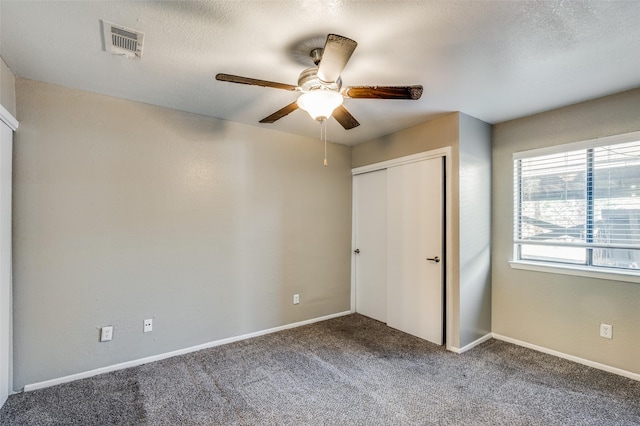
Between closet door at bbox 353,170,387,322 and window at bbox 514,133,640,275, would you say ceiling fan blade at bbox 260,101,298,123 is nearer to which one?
closet door at bbox 353,170,387,322

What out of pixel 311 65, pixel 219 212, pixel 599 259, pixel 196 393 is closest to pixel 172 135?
pixel 219 212

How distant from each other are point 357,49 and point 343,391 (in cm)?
245

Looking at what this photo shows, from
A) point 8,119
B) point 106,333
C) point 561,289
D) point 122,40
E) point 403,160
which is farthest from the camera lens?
point 403,160

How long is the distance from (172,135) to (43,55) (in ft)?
3.46

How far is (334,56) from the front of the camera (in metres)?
1.55

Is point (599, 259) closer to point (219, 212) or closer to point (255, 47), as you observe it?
point (255, 47)

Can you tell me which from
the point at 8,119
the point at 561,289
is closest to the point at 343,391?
the point at 561,289

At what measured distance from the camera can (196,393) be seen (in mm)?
2271

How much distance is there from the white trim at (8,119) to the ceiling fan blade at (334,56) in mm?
2171

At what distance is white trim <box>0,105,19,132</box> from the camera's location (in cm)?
202

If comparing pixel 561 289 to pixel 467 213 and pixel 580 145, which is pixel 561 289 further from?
pixel 580 145

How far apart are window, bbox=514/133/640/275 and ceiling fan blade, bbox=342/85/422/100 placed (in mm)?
2029

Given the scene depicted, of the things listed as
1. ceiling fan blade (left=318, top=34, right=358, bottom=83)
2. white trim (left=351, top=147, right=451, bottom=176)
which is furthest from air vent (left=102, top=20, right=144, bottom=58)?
white trim (left=351, top=147, right=451, bottom=176)

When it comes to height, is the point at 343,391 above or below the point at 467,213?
below
